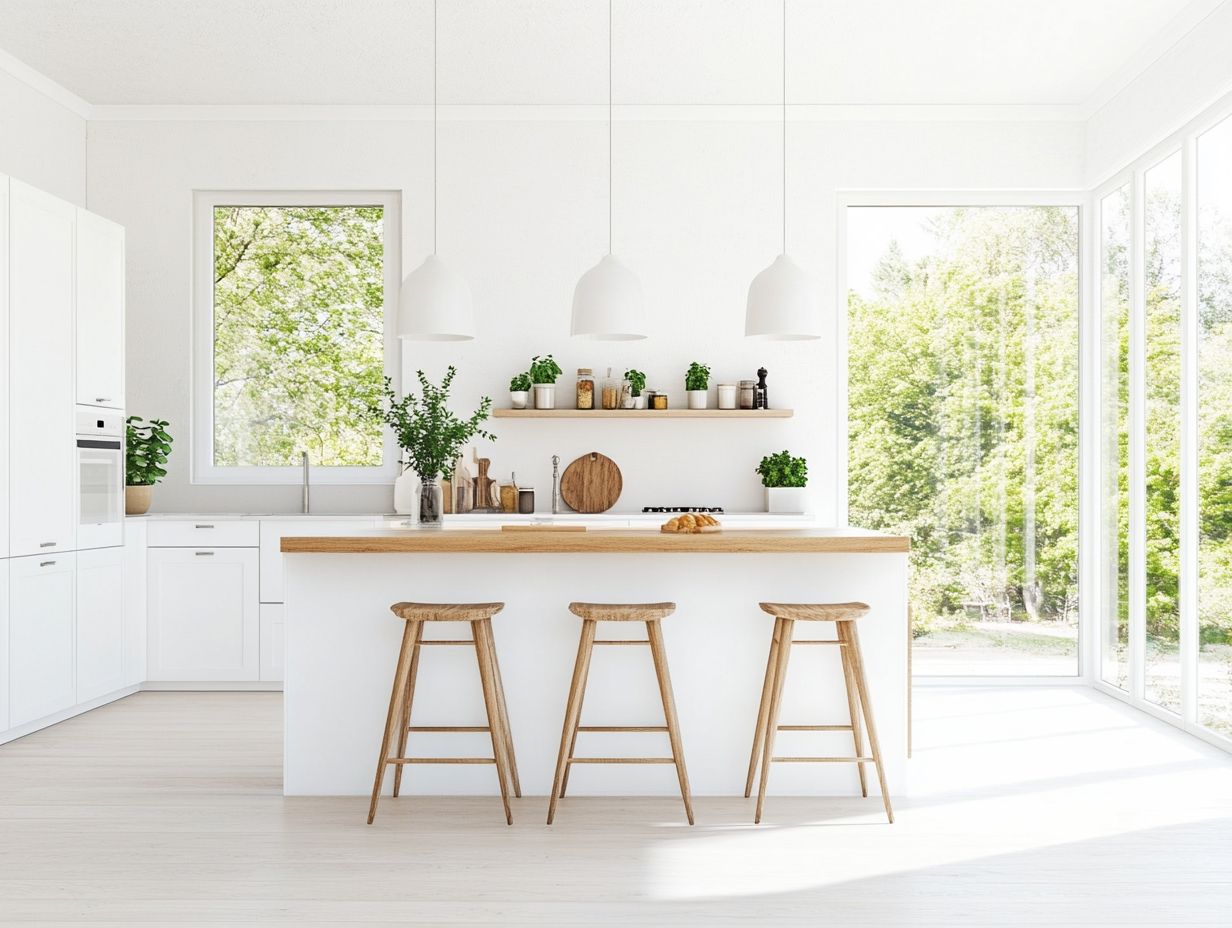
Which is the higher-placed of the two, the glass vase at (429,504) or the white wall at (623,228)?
the white wall at (623,228)

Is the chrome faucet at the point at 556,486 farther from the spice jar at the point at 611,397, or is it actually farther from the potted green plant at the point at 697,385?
the potted green plant at the point at 697,385

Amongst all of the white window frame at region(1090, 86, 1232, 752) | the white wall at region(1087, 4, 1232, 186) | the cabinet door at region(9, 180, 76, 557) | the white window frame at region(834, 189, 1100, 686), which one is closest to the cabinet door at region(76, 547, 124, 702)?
the cabinet door at region(9, 180, 76, 557)

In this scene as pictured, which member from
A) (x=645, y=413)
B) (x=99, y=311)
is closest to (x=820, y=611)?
(x=645, y=413)

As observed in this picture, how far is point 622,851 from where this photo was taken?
10.6 ft

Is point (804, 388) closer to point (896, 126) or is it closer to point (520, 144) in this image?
A: point (896, 126)

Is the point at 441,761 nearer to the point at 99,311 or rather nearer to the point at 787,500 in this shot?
the point at 787,500

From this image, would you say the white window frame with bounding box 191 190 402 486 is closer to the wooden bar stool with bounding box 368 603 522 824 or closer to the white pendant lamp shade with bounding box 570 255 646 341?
the white pendant lamp shade with bounding box 570 255 646 341

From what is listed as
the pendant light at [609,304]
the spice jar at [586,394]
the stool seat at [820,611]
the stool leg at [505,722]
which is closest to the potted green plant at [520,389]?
the spice jar at [586,394]

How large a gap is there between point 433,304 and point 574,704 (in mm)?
1577

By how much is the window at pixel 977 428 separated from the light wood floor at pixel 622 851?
158cm

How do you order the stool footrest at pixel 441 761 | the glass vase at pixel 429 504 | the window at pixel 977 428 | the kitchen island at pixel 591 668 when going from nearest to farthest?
the stool footrest at pixel 441 761 < the kitchen island at pixel 591 668 < the glass vase at pixel 429 504 < the window at pixel 977 428

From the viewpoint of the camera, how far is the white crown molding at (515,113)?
6.03 metres

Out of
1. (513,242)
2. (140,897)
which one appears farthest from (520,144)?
(140,897)

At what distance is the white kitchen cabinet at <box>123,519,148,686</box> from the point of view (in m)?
5.52
